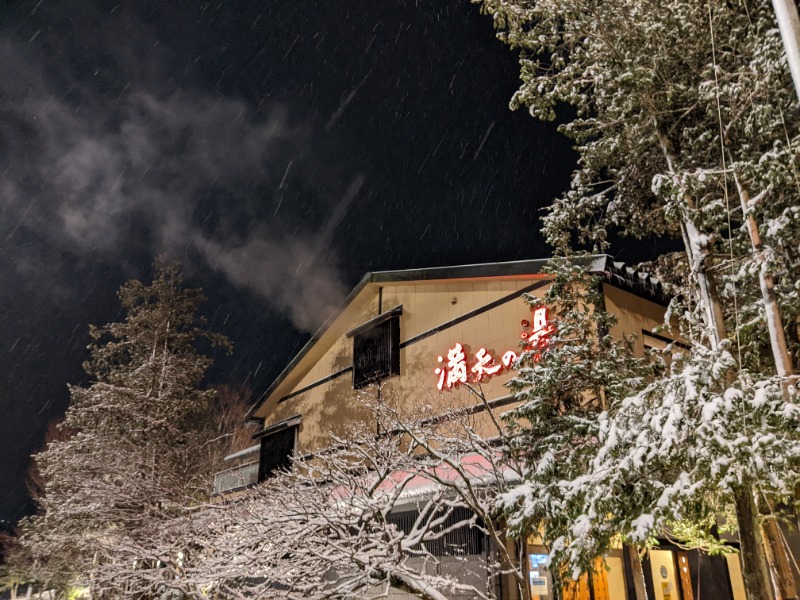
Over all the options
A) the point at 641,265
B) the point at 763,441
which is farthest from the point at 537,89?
the point at 763,441

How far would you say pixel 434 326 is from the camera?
15.0 meters

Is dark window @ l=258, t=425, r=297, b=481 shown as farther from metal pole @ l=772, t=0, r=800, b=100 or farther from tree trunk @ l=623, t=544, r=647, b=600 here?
metal pole @ l=772, t=0, r=800, b=100

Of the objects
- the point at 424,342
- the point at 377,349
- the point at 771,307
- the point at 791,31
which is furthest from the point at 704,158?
the point at 377,349

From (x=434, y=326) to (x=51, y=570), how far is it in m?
20.5

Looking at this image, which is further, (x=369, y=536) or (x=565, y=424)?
(x=565, y=424)

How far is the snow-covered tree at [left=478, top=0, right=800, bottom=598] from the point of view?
676 cm

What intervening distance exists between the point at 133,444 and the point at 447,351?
11.5m

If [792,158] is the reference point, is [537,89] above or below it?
above

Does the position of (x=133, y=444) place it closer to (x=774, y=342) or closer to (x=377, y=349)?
(x=377, y=349)

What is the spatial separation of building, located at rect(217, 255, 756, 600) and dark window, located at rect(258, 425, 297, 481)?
4 centimetres

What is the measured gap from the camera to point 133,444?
18.5 meters

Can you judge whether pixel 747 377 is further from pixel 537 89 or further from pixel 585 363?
pixel 537 89

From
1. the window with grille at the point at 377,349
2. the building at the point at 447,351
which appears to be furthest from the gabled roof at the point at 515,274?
the window with grille at the point at 377,349

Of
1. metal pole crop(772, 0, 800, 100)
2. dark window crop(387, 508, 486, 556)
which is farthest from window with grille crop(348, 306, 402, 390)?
metal pole crop(772, 0, 800, 100)
